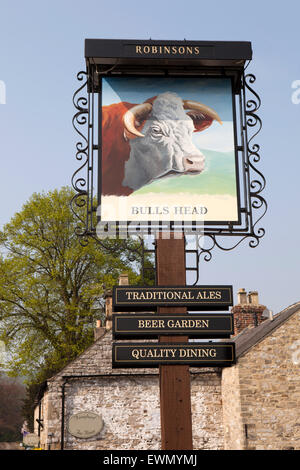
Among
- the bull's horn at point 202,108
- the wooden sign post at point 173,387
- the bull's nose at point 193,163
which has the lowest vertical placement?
the wooden sign post at point 173,387

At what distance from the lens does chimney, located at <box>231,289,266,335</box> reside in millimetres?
26273

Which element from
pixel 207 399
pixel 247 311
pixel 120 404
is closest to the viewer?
pixel 120 404

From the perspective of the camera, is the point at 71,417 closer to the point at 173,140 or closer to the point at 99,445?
the point at 99,445

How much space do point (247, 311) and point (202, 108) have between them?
1631 centimetres

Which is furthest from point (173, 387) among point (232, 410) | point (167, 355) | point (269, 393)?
point (232, 410)

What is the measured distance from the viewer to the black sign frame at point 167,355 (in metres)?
10.1

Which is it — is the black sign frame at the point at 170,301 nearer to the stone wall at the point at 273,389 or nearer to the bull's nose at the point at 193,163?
the bull's nose at the point at 193,163

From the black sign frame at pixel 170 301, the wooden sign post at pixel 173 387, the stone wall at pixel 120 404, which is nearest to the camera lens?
the wooden sign post at pixel 173 387

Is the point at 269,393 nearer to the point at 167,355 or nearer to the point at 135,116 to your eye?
the point at 167,355

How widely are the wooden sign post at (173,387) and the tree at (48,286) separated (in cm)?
1779

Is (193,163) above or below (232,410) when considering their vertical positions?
above

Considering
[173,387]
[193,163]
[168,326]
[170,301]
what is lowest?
[173,387]

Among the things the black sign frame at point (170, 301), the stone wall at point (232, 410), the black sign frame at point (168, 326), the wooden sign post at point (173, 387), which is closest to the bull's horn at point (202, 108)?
the wooden sign post at point (173, 387)

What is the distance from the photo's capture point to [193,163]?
11.8m
